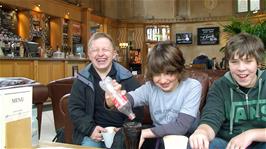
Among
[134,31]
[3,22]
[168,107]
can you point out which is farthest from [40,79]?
[134,31]

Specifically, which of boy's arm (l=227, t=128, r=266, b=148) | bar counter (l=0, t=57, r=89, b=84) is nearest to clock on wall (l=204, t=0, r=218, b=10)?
bar counter (l=0, t=57, r=89, b=84)

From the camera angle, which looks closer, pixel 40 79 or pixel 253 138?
pixel 253 138

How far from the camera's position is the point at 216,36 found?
50.6 ft

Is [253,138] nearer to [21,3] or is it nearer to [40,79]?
[40,79]

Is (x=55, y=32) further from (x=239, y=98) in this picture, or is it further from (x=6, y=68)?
(x=239, y=98)

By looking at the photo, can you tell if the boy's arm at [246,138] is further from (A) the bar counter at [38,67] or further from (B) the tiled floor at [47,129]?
(A) the bar counter at [38,67]

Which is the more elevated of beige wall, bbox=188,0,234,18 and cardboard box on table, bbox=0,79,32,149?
beige wall, bbox=188,0,234,18

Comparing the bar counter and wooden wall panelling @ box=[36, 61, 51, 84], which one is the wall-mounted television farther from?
wooden wall panelling @ box=[36, 61, 51, 84]

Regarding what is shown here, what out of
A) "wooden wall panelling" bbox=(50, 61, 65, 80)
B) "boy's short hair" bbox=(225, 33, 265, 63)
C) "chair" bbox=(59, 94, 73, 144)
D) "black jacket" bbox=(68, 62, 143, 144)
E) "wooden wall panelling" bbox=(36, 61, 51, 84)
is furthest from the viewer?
"wooden wall panelling" bbox=(50, 61, 65, 80)

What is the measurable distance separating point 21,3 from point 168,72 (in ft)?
27.3

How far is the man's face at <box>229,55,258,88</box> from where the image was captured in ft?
4.99

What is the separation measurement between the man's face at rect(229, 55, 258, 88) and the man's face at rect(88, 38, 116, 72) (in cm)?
82

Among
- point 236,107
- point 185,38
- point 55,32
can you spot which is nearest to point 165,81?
point 236,107

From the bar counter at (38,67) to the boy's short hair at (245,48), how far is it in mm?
5949
